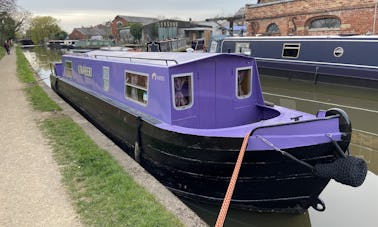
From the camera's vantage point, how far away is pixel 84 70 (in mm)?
8648

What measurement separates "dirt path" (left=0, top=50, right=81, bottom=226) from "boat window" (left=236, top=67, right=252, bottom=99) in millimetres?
2876

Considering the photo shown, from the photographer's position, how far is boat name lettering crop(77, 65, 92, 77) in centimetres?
823

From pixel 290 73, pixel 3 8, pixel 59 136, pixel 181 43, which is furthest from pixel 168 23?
pixel 59 136

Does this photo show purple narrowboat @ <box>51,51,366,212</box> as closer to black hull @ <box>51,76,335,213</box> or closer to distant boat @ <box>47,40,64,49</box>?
black hull @ <box>51,76,335,213</box>

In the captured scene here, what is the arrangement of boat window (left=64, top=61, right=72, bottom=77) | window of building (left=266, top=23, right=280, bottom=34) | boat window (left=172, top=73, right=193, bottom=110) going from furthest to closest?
window of building (left=266, top=23, right=280, bottom=34)
boat window (left=64, top=61, right=72, bottom=77)
boat window (left=172, top=73, right=193, bottom=110)

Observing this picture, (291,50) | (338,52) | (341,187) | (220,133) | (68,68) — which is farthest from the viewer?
(291,50)

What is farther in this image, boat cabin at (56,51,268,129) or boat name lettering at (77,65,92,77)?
boat name lettering at (77,65,92,77)

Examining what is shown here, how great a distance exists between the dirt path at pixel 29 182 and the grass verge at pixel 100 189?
13 centimetres

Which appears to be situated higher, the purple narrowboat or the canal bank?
the purple narrowboat

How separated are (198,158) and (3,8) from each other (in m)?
24.0

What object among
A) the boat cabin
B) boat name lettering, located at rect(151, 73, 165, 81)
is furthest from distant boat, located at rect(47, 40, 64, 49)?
boat name lettering, located at rect(151, 73, 165, 81)

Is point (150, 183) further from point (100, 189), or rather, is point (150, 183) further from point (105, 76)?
point (105, 76)

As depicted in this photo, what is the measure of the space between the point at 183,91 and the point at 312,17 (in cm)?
1761

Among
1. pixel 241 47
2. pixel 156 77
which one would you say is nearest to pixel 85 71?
pixel 156 77
